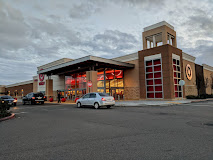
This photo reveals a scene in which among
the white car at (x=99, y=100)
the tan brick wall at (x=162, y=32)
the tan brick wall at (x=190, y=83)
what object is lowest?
the white car at (x=99, y=100)

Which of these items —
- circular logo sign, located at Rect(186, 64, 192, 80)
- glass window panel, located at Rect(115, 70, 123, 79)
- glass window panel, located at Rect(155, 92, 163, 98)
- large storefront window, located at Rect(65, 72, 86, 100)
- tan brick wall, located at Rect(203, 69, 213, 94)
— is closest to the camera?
glass window panel, located at Rect(155, 92, 163, 98)

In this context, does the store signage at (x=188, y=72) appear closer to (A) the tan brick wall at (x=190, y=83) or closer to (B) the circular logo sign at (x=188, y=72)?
(B) the circular logo sign at (x=188, y=72)

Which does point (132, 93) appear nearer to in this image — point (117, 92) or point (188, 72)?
point (117, 92)

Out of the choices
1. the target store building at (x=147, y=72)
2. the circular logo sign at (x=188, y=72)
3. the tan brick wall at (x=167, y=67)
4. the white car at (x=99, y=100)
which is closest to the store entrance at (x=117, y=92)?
the target store building at (x=147, y=72)

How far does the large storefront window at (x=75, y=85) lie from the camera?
3436 centimetres

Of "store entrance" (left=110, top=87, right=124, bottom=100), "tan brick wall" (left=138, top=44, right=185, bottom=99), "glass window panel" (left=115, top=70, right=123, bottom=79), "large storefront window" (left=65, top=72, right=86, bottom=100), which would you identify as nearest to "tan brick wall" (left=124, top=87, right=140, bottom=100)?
"store entrance" (left=110, top=87, right=124, bottom=100)

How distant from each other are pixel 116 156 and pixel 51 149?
174cm

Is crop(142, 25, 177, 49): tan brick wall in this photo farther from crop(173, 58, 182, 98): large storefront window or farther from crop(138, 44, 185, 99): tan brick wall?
crop(173, 58, 182, 98): large storefront window

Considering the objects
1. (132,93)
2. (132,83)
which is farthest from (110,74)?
(132,93)

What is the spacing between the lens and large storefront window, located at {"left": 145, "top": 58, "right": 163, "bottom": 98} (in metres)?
27.3

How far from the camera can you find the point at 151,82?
1119 inches

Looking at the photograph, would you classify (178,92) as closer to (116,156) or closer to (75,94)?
(75,94)

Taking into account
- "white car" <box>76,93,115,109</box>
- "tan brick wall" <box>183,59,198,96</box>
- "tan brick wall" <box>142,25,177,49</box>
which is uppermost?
"tan brick wall" <box>142,25,177,49</box>

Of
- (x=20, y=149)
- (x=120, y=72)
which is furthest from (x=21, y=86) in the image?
(x=20, y=149)
